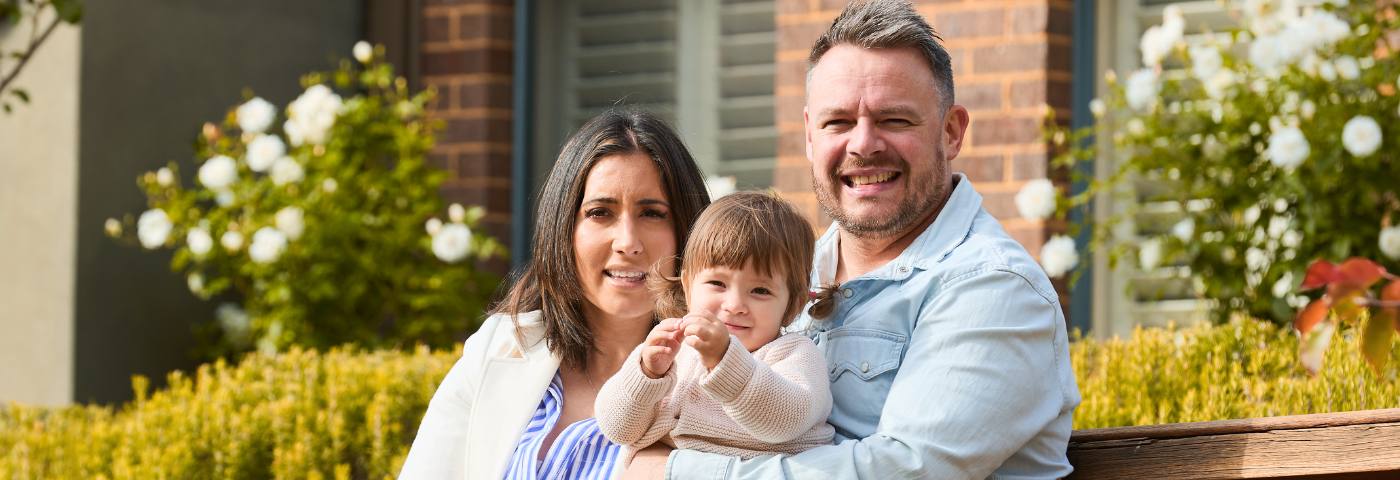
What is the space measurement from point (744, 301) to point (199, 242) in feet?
11.9

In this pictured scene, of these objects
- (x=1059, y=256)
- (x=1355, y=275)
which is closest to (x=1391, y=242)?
(x=1059, y=256)

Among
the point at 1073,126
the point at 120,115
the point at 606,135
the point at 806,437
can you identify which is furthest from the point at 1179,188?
the point at 120,115

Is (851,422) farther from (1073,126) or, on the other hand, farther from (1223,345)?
(1073,126)

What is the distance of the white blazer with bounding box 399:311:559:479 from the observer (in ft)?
10.3

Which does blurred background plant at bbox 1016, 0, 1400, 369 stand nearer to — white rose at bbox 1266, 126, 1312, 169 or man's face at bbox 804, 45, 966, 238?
white rose at bbox 1266, 126, 1312, 169

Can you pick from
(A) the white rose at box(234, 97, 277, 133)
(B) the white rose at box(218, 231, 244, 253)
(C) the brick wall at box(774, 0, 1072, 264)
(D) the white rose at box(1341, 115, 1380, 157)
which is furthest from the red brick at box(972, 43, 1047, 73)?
(B) the white rose at box(218, 231, 244, 253)

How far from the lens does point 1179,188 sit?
16.4ft

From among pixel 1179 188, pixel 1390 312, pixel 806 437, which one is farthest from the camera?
pixel 1179 188

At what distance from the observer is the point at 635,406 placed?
2682 mm

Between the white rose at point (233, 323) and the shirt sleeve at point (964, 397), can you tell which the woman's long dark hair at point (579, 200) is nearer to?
the shirt sleeve at point (964, 397)

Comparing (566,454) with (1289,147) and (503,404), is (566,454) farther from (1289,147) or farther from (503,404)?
(1289,147)

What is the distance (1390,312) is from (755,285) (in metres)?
1.03

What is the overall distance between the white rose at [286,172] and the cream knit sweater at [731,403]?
337 cm

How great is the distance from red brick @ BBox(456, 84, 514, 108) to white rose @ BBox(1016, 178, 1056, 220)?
2.26 meters
